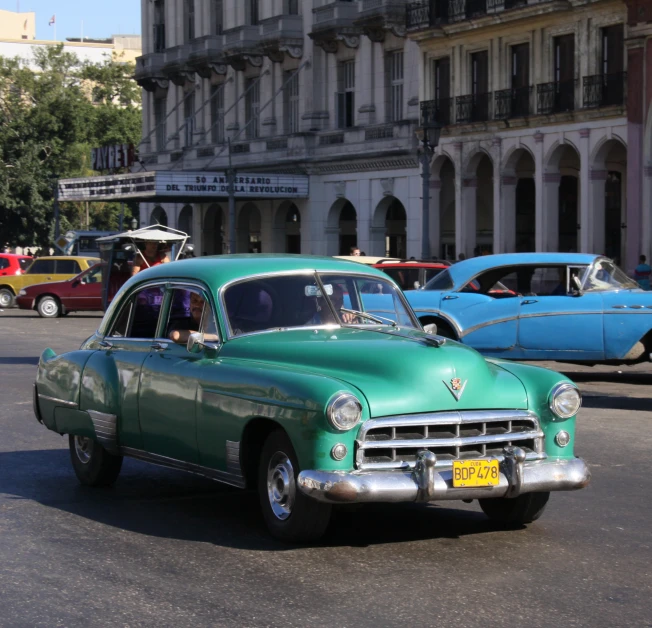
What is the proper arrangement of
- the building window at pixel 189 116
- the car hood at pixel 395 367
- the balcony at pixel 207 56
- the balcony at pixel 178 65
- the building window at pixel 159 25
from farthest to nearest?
1. the building window at pixel 159 25
2. the building window at pixel 189 116
3. the balcony at pixel 178 65
4. the balcony at pixel 207 56
5. the car hood at pixel 395 367

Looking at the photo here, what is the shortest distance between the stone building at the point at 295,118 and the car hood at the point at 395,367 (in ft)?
121

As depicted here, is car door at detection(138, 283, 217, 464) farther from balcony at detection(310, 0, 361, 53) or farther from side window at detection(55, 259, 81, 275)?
balcony at detection(310, 0, 361, 53)

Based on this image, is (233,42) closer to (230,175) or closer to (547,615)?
(230,175)

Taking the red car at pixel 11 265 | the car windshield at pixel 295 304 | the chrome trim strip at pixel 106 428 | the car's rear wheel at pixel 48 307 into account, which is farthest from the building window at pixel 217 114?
the car windshield at pixel 295 304

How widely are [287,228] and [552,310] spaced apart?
37995mm

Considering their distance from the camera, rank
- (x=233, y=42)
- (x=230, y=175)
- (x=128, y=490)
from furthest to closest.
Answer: (x=233, y=42) → (x=230, y=175) → (x=128, y=490)

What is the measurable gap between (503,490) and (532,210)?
35.4 m

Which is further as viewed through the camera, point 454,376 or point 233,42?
point 233,42

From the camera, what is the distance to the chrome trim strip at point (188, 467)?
7.93 meters

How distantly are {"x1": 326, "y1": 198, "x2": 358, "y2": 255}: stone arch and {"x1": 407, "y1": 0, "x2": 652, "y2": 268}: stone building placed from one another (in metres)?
6.13

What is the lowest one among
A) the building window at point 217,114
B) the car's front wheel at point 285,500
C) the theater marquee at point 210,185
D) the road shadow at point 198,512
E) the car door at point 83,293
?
the car door at point 83,293

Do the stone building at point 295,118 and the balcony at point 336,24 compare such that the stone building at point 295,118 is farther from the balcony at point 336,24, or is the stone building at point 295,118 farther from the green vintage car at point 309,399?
the green vintage car at point 309,399

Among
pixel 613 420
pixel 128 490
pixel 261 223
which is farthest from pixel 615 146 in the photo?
pixel 128 490

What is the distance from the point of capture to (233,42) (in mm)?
54781
